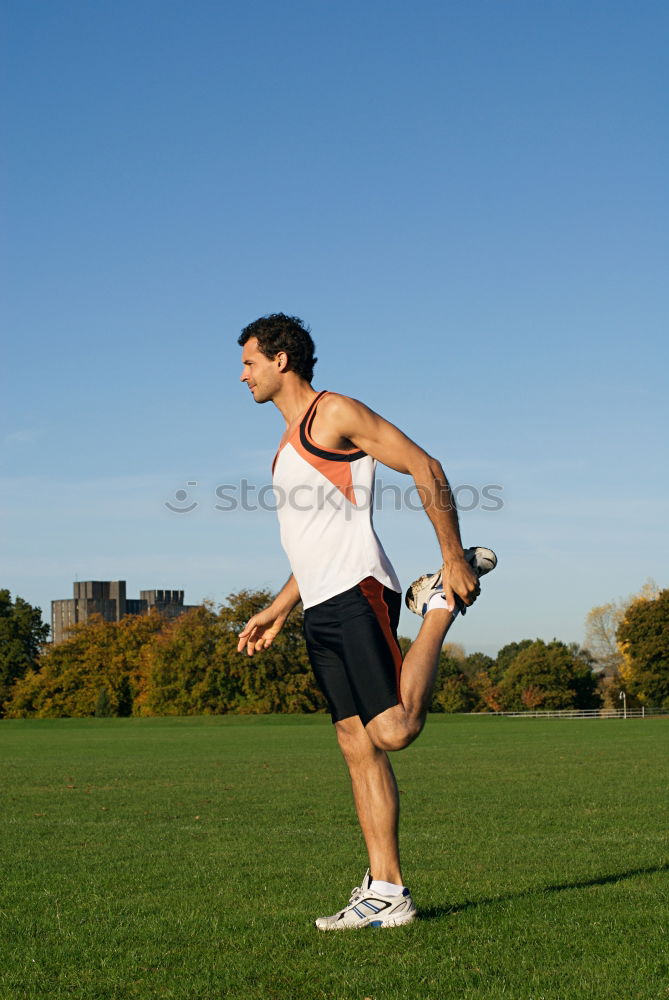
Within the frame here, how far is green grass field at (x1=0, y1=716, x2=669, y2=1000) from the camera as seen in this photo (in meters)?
3.76

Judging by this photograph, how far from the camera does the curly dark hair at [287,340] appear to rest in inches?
200

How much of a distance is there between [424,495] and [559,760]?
16.1 metres

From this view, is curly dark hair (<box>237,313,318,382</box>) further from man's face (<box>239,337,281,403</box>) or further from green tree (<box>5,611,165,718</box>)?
green tree (<box>5,611,165,718</box>)

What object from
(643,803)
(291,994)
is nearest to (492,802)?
(643,803)

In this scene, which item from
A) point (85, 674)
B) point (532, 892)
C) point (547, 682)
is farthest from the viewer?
point (547, 682)

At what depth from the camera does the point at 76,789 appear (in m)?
14.1

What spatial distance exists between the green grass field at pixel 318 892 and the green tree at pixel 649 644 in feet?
220

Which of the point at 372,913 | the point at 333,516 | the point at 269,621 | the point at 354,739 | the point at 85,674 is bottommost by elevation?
the point at 372,913

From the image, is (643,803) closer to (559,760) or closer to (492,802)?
(492,802)

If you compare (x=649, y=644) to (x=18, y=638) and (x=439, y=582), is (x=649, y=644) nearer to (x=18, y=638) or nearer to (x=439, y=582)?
(x=18, y=638)

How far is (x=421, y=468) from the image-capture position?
4.44 meters

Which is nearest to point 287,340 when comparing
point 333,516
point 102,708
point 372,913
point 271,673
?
point 333,516

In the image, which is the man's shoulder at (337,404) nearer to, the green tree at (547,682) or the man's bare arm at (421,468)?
the man's bare arm at (421,468)

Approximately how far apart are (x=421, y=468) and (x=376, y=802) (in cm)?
159
